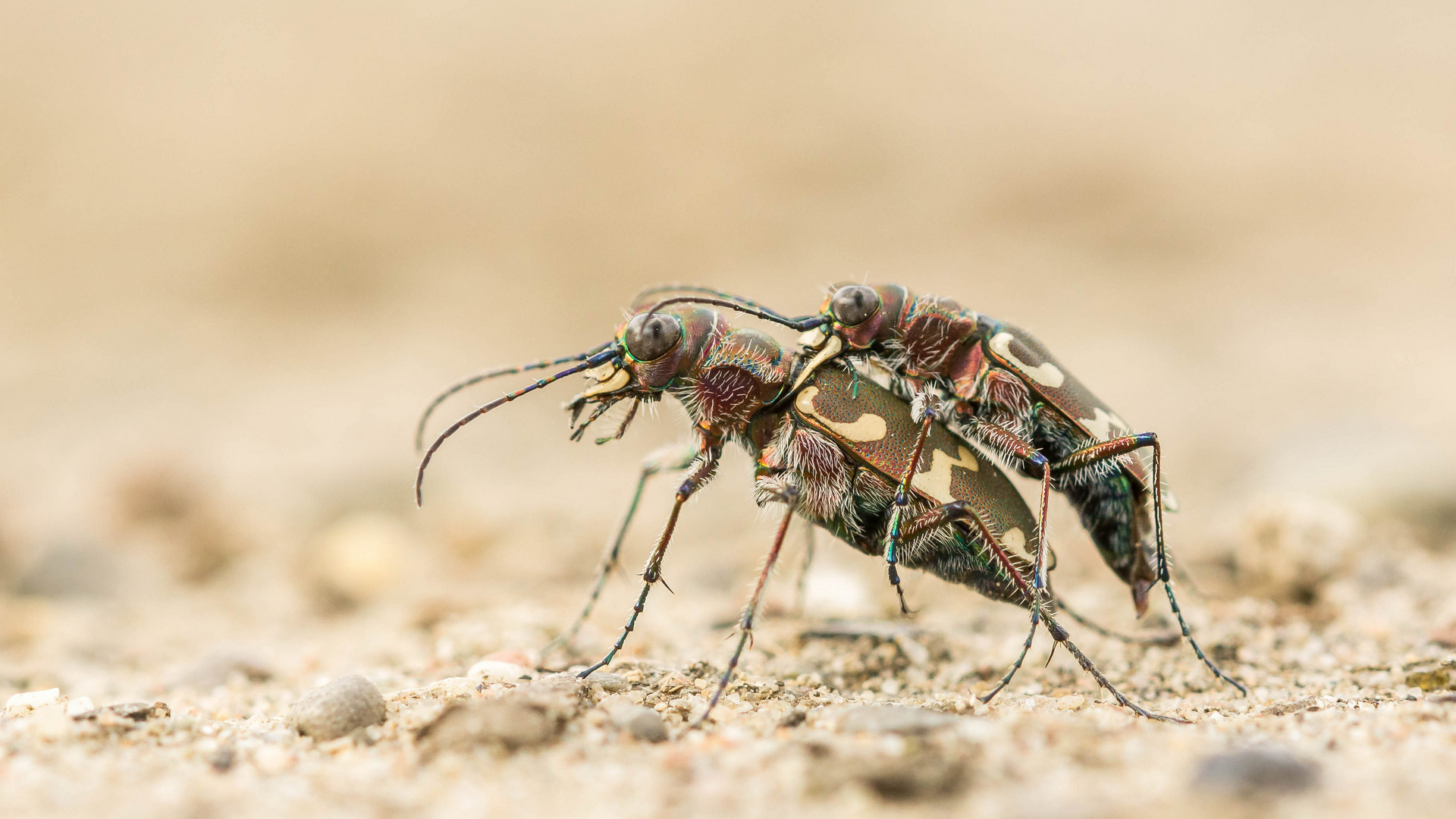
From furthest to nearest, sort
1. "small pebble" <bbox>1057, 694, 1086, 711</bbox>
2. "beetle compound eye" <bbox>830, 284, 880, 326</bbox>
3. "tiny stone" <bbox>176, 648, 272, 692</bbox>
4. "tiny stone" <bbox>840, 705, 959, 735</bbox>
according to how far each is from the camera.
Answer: "tiny stone" <bbox>176, 648, 272, 692</bbox> < "beetle compound eye" <bbox>830, 284, 880, 326</bbox> < "small pebble" <bbox>1057, 694, 1086, 711</bbox> < "tiny stone" <bbox>840, 705, 959, 735</bbox>

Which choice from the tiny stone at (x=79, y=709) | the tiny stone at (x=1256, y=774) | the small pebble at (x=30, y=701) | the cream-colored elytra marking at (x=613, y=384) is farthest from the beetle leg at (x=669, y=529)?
the tiny stone at (x=1256, y=774)

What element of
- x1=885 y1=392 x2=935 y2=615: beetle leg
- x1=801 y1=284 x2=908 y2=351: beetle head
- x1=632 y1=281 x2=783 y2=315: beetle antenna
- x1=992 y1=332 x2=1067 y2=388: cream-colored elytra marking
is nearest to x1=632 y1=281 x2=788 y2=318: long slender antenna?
x1=632 y1=281 x2=783 y2=315: beetle antenna

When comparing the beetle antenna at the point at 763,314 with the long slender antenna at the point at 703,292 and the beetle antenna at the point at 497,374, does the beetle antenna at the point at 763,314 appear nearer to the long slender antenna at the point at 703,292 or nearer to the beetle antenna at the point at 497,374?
the long slender antenna at the point at 703,292

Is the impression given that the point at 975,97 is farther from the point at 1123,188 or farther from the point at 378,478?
the point at 378,478

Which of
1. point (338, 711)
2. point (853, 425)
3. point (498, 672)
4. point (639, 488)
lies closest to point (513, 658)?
point (498, 672)

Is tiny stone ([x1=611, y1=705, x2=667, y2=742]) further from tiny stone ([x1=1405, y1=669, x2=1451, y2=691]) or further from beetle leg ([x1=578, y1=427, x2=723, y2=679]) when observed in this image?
tiny stone ([x1=1405, y1=669, x2=1451, y2=691])

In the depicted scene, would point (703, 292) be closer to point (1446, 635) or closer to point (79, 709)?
point (79, 709)

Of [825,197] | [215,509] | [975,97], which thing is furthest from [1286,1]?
[215,509]
